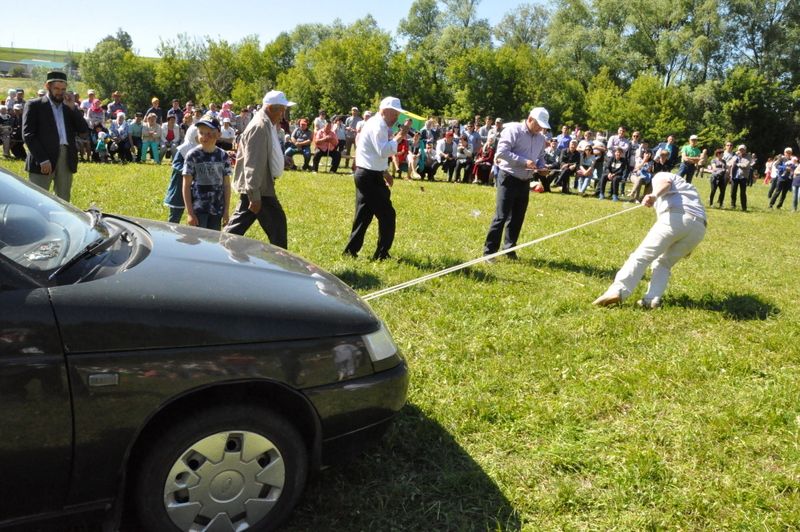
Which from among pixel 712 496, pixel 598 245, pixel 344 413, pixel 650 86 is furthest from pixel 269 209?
pixel 650 86

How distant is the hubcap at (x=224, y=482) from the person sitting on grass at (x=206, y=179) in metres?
3.79

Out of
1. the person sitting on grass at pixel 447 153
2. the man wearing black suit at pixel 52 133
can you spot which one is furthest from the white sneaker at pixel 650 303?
the person sitting on grass at pixel 447 153

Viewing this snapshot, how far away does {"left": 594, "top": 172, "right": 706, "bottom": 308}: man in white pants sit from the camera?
630cm

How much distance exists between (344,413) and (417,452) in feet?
3.19

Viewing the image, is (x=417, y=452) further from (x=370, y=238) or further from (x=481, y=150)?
(x=481, y=150)

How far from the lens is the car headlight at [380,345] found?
2996 millimetres

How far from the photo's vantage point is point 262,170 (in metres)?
6.34

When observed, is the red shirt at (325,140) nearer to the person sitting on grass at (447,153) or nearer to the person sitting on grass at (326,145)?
the person sitting on grass at (326,145)

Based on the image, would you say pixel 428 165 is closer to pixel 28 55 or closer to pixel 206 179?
pixel 206 179

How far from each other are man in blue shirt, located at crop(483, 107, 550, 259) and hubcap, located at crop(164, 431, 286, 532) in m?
5.89

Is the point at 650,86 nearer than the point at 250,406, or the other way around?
the point at 250,406

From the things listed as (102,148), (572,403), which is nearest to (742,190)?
(572,403)

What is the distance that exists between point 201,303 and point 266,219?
407 cm

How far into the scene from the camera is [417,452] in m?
3.69
